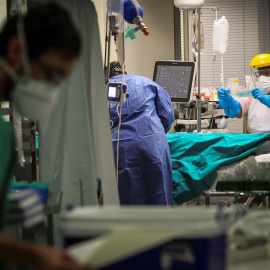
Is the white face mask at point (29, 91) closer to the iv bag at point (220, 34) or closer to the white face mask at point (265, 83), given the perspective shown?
the white face mask at point (265, 83)

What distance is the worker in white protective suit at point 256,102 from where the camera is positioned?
15.6 ft

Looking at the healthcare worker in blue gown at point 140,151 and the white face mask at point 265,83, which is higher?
the white face mask at point 265,83

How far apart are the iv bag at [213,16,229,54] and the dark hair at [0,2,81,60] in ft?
14.2

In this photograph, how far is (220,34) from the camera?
568 cm

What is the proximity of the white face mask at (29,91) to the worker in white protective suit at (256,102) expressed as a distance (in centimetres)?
332

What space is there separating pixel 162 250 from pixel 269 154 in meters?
3.00

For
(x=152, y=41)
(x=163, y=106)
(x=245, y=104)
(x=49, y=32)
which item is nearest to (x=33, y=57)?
(x=49, y=32)

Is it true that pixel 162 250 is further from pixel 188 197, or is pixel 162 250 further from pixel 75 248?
pixel 188 197

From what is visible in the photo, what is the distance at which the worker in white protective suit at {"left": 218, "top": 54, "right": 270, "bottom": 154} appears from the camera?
4.76 metres

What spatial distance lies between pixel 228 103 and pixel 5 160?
144 inches

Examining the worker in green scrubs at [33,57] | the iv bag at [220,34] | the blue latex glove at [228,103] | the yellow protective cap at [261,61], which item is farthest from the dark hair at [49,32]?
the iv bag at [220,34]

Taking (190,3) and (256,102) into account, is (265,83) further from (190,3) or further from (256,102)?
(190,3)

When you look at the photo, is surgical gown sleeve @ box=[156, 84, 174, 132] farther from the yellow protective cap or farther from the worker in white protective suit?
the yellow protective cap

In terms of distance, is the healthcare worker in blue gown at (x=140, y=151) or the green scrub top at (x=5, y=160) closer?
the green scrub top at (x=5, y=160)
